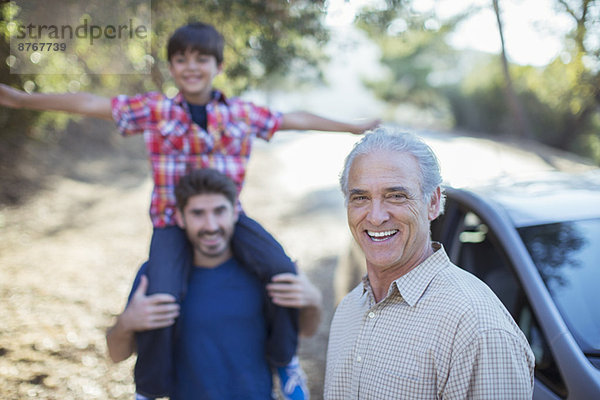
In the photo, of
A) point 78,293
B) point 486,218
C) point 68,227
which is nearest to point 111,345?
point 486,218

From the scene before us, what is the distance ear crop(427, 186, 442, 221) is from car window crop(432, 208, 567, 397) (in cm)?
83

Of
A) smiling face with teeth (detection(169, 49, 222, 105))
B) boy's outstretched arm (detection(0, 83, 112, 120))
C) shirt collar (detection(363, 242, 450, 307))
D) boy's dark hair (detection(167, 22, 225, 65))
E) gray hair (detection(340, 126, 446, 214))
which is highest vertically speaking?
boy's dark hair (detection(167, 22, 225, 65))

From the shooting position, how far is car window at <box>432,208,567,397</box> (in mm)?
2193

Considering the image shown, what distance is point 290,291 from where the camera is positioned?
9.73 feet

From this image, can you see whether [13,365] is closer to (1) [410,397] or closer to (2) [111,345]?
(2) [111,345]

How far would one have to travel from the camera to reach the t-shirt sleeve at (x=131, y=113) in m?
3.10

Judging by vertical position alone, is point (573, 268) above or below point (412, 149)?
below

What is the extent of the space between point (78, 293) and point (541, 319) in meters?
5.38

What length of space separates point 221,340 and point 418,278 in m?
1.53

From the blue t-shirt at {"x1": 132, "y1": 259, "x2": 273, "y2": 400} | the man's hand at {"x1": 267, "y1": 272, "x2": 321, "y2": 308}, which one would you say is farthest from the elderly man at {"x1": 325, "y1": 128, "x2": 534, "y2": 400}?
the blue t-shirt at {"x1": 132, "y1": 259, "x2": 273, "y2": 400}

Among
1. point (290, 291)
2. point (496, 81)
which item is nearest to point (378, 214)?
point (290, 291)

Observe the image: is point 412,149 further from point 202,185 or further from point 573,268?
point 202,185

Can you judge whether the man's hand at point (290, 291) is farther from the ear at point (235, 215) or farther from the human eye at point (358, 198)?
the human eye at point (358, 198)

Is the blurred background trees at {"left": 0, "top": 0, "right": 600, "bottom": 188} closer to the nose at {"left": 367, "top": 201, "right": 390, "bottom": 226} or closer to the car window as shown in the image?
the car window
